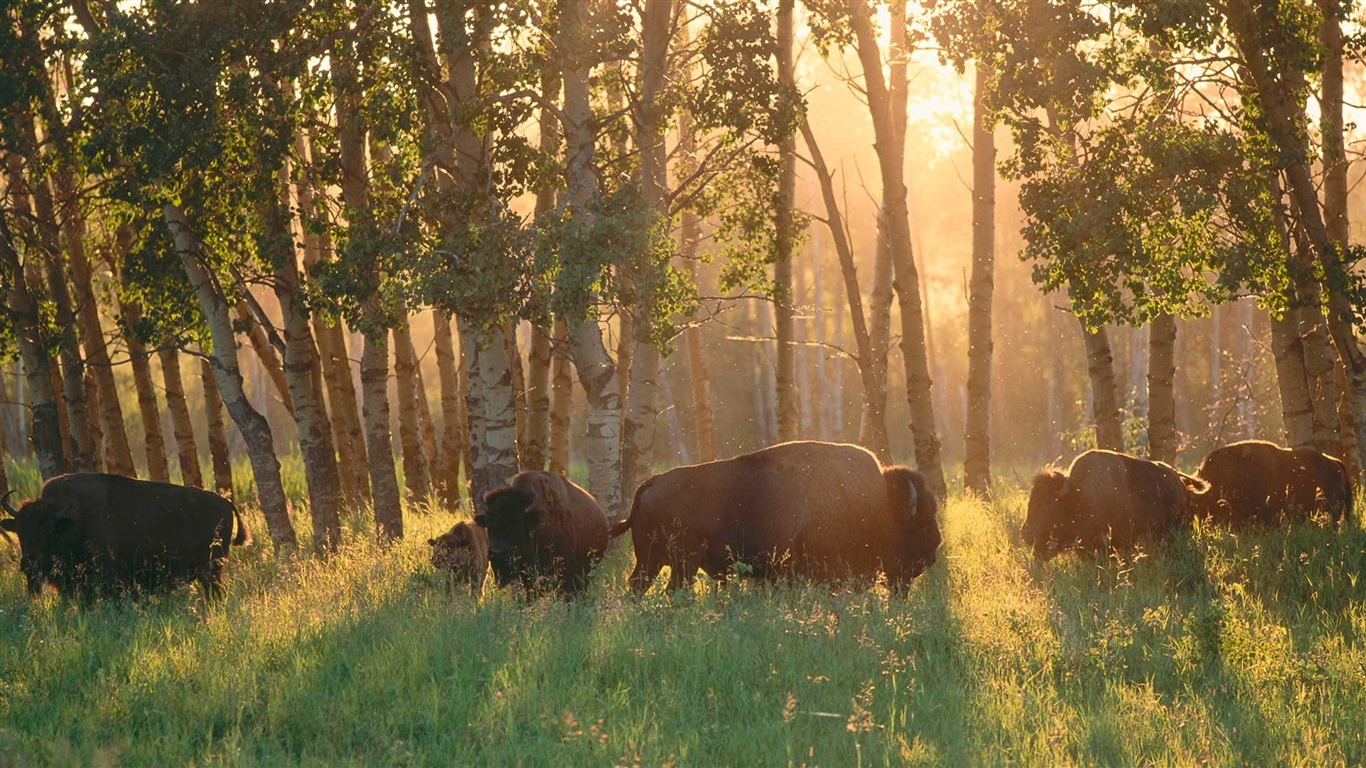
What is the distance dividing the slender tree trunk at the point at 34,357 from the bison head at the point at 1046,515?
37.4ft

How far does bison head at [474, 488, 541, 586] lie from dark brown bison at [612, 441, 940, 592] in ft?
2.97

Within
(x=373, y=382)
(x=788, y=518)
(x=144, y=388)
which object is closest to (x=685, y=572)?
(x=788, y=518)

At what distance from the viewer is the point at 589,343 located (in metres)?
14.1

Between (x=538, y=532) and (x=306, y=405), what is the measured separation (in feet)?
18.2

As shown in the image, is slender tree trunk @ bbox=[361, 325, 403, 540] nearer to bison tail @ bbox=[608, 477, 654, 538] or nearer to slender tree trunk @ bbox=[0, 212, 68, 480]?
slender tree trunk @ bbox=[0, 212, 68, 480]

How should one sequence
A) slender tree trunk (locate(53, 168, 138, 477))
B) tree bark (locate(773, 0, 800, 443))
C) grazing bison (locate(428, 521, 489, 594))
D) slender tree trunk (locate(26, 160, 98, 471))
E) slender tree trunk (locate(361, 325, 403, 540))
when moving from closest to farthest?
grazing bison (locate(428, 521, 489, 594)) < slender tree trunk (locate(361, 325, 403, 540)) < slender tree trunk (locate(26, 160, 98, 471)) < tree bark (locate(773, 0, 800, 443)) < slender tree trunk (locate(53, 168, 138, 477))

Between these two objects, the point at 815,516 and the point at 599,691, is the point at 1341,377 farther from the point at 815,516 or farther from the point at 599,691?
the point at 599,691

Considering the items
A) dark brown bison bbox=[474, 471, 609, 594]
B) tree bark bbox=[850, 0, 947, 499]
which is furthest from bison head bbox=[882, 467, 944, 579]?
tree bark bbox=[850, 0, 947, 499]

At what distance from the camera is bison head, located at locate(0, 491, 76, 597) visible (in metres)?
12.2

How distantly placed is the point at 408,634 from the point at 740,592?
10.2ft

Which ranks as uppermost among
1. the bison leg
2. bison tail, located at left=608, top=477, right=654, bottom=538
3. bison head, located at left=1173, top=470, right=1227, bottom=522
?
bison tail, located at left=608, top=477, right=654, bottom=538

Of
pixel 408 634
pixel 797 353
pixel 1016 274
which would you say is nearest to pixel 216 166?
pixel 408 634

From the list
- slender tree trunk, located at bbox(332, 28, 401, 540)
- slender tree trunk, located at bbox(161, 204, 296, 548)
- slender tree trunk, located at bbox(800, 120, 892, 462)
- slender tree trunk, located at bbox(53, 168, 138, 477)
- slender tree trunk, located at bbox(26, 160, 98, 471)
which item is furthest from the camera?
slender tree trunk, located at bbox(800, 120, 892, 462)

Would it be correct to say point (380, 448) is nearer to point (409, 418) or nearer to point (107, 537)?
point (107, 537)
